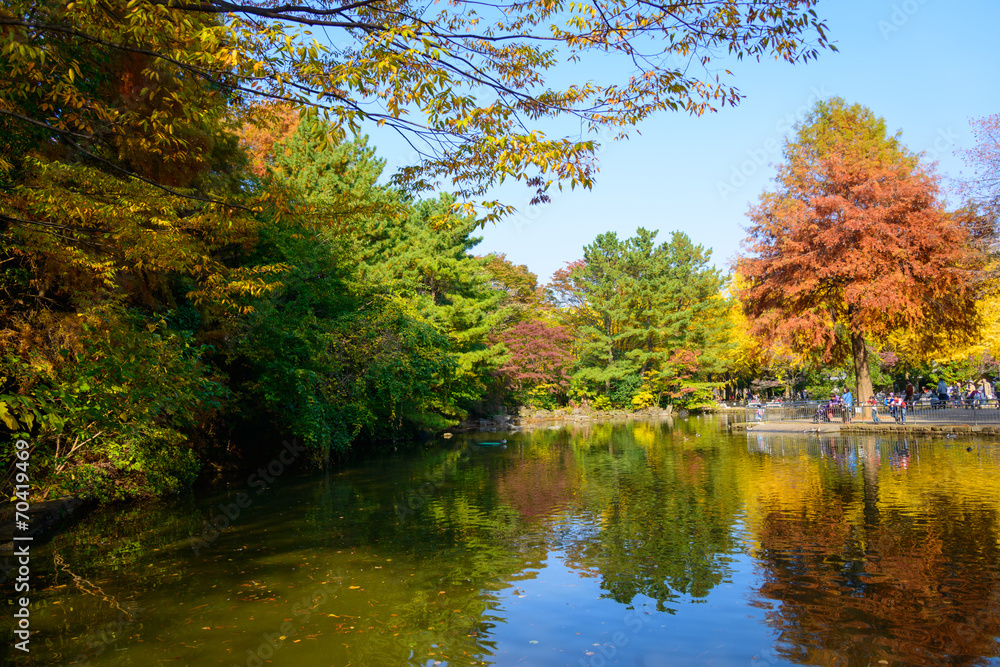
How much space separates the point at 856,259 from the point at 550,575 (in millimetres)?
20463

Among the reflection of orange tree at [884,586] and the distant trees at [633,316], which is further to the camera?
the distant trees at [633,316]

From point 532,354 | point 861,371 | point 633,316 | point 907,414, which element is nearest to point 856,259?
point 861,371

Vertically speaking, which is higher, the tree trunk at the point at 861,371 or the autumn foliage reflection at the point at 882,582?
the tree trunk at the point at 861,371

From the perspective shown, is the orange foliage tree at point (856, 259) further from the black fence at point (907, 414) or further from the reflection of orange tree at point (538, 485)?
the reflection of orange tree at point (538, 485)

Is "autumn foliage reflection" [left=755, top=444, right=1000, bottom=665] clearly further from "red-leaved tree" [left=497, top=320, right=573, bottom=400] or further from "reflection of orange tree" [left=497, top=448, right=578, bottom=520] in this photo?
"red-leaved tree" [left=497, top=320, right=573, bottom=400]

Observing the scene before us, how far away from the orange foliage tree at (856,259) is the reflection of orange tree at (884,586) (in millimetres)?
15736

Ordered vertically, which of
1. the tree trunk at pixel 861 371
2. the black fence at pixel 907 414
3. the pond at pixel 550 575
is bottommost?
the pond at pixel 550 575

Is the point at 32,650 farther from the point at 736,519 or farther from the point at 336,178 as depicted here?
the point at 336,178

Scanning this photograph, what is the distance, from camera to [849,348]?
27875mm

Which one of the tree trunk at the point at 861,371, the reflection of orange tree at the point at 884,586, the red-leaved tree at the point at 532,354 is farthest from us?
the red-leaved tree at the point at 532,354

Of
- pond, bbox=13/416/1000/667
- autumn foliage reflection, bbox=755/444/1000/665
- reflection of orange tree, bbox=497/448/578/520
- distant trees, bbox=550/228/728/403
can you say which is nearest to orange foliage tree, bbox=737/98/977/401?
pond, bbox=13/416/1000/667

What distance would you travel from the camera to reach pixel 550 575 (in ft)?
24.4

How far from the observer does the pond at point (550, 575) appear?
5.40 metres

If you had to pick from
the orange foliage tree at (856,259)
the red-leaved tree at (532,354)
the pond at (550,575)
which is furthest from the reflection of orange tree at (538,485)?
the red-leaved tree at (532,354)
